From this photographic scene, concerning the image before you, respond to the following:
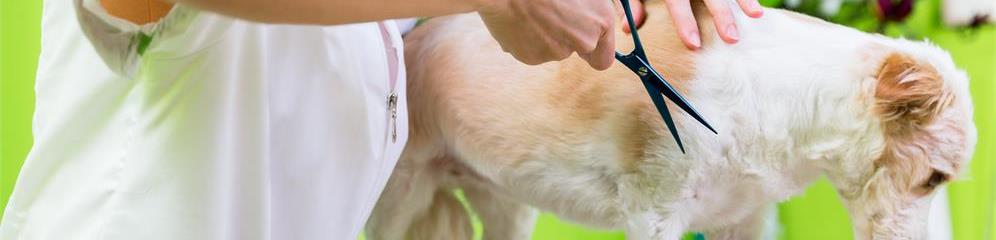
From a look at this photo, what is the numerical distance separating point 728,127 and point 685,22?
79mm

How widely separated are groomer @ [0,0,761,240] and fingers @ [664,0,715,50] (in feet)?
0.50

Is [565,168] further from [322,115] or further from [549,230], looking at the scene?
[549,230]

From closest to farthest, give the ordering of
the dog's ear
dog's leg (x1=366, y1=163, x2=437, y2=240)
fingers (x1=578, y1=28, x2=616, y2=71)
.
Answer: fingers (x1=578, y1=28, x2=616, y2=71)
the dog's ear
dog's leg (x1=366, y1=163, x2=437, y2=240)

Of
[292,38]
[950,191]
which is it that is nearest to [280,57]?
[292,38]

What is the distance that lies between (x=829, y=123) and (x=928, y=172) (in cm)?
7

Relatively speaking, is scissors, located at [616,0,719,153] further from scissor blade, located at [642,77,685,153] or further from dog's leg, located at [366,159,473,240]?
dog's leg, located at [366,159,473,240]

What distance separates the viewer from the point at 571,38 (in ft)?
1.82

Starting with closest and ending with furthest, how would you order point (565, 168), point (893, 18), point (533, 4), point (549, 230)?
1. point (533, 4)
2. point (565, 168)
3. point (893, 18)
4. point (549, 230)

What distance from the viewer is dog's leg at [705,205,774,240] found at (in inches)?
33.3

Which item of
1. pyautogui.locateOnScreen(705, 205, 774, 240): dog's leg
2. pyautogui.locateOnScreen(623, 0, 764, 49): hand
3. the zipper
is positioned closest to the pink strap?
the zipper

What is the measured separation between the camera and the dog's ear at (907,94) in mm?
706

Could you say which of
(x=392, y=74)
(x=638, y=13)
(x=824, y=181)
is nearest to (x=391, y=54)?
(x=392, y=74)

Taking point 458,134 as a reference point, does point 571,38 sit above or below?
above

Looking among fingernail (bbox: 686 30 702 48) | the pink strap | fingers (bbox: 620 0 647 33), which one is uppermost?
fingernail (bbox: 686 30 702 48)
